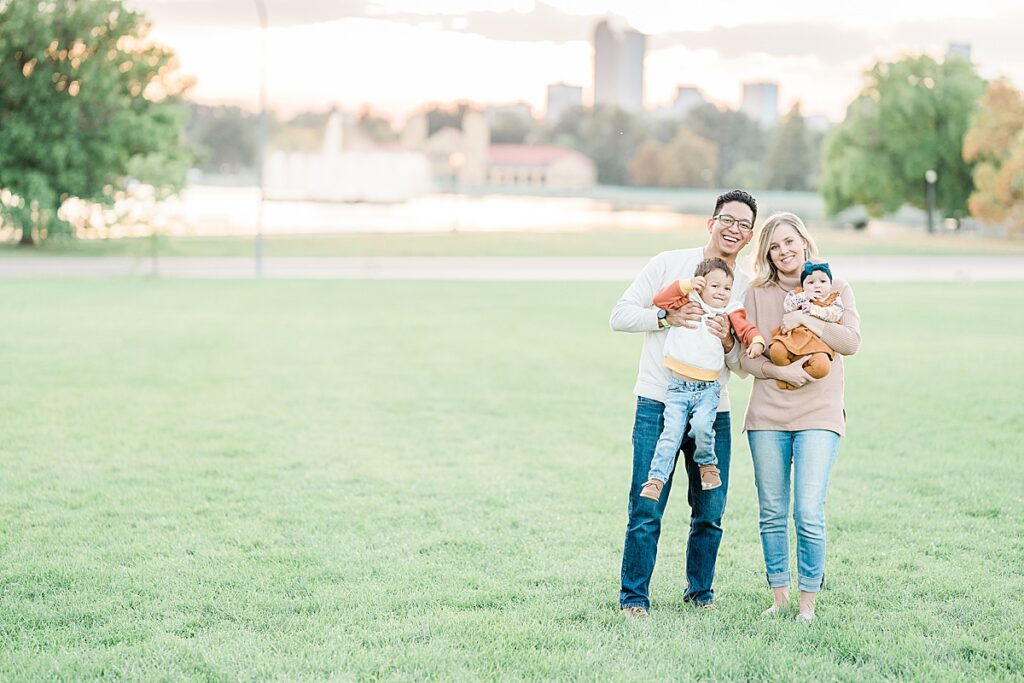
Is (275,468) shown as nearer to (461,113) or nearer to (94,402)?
(94,402)

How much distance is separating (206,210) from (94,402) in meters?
54.6

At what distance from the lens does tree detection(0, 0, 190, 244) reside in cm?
3619

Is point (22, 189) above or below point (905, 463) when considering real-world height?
above

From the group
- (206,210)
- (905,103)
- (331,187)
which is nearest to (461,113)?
(331,187)

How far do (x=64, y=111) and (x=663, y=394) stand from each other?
1438 inches

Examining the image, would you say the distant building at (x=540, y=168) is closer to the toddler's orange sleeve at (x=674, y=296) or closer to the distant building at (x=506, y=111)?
the distant building at (x=506, y=111)

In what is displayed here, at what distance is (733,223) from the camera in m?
4.75

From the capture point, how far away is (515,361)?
14.1 metres

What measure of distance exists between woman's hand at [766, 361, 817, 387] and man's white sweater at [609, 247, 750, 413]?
0.65 feet

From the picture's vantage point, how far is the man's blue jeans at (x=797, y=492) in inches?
196

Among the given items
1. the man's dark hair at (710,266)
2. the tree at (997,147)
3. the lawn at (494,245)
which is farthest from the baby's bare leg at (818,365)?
the tree at (997,147)

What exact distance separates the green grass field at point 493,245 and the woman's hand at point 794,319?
31.5 meters

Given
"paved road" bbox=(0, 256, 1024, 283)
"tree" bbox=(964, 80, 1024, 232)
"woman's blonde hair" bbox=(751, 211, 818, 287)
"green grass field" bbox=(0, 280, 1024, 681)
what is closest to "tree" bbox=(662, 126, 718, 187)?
"tree" bbox=(964, 80, 1024, 232)

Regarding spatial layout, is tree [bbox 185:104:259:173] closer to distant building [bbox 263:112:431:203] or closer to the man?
distant building [bbox 263:112:431:203]
